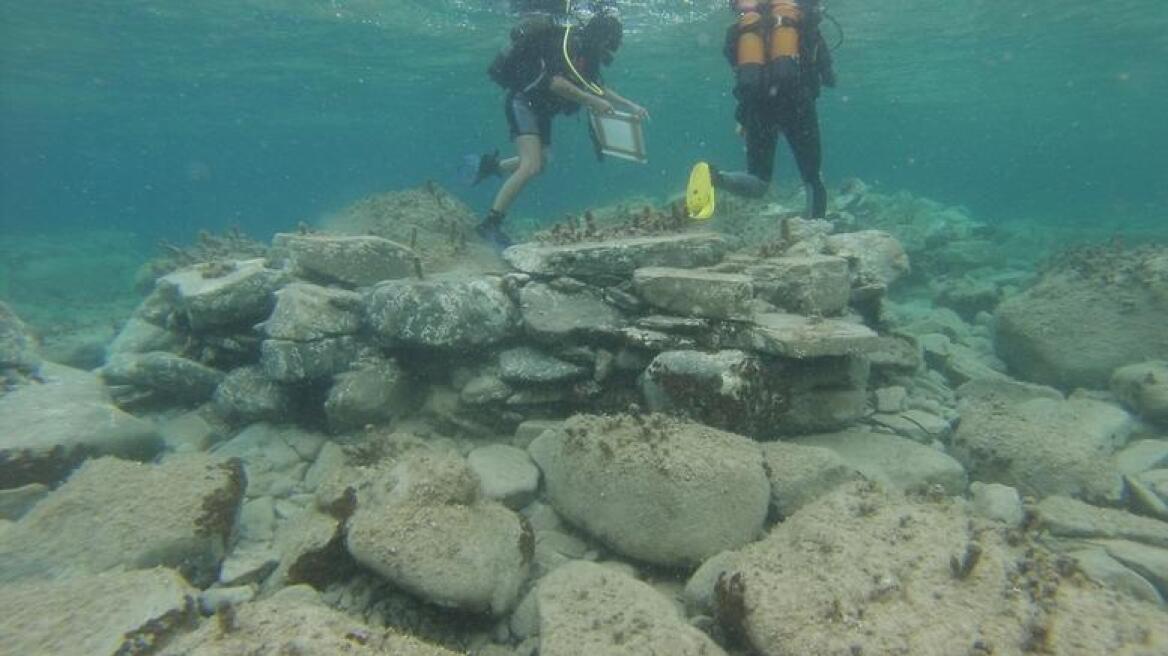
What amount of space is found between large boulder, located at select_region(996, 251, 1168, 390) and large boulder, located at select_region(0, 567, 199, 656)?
8.56 m

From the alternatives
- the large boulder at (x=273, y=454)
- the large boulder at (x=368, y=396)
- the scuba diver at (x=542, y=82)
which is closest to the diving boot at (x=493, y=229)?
the scuba diver at (x=542, y=82)

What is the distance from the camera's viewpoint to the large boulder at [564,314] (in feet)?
17.8

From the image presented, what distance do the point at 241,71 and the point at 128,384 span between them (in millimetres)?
32433

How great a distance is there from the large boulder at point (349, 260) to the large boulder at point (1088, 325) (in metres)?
7.36

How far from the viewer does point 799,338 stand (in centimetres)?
473

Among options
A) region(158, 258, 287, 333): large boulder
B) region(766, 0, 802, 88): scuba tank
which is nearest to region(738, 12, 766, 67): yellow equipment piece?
region(766, 0, 802, 88): scuba tank

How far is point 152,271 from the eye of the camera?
12117mm

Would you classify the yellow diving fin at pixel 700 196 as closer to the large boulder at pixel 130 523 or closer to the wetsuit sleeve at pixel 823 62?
the wetsuit sleeve at pixel 823 62

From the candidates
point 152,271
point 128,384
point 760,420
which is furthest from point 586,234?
point 152,271

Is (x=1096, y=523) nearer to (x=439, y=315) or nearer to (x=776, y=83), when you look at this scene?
(x=439, y=315)

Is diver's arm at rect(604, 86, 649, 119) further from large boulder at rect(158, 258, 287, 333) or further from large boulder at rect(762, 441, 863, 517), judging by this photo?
large boulder at rect(762, 441, 863, 517)

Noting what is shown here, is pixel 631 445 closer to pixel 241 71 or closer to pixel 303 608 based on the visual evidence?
pixel 303 608

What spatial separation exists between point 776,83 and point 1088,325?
469 cm

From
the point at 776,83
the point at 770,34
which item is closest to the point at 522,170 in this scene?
the point at 776,83
